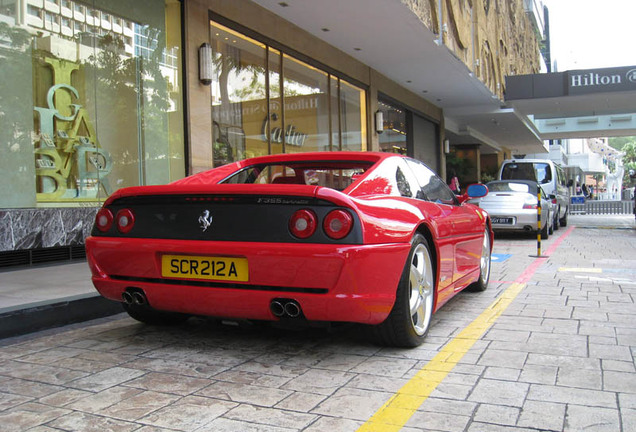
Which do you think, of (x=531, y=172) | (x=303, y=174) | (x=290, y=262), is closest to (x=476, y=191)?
(x=303, y=174)

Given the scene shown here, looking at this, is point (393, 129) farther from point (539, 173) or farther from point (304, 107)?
point (304, 107)

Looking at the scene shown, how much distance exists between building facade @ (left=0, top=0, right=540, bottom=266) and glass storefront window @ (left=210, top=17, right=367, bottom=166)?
34mm

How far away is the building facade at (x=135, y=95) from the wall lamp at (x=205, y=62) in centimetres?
2

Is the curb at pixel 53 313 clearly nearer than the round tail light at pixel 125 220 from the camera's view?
No

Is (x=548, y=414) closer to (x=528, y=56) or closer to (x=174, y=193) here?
(x=174, y=193)

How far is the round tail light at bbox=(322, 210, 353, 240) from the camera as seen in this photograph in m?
2.96

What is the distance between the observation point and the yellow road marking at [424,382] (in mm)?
2357

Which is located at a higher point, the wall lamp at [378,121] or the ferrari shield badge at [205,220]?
the wall lamp at [378,121]

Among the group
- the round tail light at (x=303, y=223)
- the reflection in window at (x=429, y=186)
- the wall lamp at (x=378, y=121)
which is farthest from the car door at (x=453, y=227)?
the wall lamp at (x=378, y=121)

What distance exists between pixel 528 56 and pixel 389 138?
68.7 ft

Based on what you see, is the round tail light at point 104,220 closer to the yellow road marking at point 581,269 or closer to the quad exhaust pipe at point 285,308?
the quad exhaust pipe at point 285,308

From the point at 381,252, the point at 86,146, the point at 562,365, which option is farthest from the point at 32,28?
the point at 562,365

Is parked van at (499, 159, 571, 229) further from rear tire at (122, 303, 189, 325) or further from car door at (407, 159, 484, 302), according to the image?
rear tire at (122, 303, 189, 325)

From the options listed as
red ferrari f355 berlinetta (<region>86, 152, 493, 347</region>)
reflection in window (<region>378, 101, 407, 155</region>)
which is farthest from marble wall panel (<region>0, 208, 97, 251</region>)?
reflection in window (<region>378, 101, 407, 155</region>)
